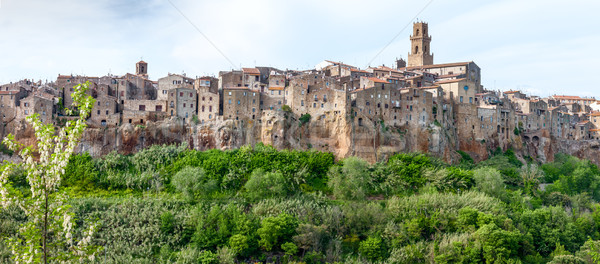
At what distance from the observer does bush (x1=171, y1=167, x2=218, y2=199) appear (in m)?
50.7

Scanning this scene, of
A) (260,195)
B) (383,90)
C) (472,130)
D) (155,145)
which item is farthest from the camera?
(472,130)

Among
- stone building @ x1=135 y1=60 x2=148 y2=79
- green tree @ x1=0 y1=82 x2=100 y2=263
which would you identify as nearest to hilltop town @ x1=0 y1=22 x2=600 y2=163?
stone building @ x1=135 y1=60 x2=148 y2=79

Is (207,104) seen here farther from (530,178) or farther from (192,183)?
(530,178)

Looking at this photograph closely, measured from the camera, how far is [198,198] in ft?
168

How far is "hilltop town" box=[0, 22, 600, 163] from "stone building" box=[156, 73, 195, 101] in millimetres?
123

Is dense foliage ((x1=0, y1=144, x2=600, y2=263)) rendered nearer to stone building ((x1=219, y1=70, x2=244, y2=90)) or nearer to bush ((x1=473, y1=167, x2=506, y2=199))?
bush ((x1=473, y1=167, x2=506, y2=199))

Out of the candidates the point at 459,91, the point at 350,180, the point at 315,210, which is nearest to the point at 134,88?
the point at 350,180

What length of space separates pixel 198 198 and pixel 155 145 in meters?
10.4

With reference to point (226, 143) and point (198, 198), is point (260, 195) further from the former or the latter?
point (226, 143)

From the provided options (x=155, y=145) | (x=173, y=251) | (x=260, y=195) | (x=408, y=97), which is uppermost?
(x=408, y=97)

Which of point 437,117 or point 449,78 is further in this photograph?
point 449,78

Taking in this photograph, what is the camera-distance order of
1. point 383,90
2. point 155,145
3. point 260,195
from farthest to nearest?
1. point 383,90
2. point 155,145
3. point 260,195

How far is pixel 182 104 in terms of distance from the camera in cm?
6147

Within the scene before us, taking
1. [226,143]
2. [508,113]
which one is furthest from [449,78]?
[226,143]
